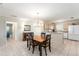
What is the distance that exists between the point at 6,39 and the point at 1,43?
25 cm

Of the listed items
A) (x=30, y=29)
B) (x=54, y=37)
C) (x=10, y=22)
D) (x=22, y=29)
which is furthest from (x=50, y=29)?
(x=10, y=22)

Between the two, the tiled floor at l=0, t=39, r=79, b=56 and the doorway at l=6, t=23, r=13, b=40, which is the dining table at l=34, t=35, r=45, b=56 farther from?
the doorway at l=6, t=23, r=13, b=40

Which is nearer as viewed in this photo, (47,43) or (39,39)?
(47,43)

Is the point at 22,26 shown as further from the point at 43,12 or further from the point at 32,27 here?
the point at 43,12

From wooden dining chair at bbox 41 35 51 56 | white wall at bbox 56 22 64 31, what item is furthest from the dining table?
white wall at bbox 56 22 64 31

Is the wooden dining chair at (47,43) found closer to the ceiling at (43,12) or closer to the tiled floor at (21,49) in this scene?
the tiled floor at (21,49)

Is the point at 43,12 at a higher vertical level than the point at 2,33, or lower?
higher

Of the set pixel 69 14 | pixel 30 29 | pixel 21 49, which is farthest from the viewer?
pixel 21 49

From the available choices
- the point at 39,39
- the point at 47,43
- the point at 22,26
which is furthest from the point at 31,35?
the point at 47,43

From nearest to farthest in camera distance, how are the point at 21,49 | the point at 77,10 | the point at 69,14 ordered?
the point at 77,10
the point at 69,14
the point at 21,49

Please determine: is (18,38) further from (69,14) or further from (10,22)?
(69,14)

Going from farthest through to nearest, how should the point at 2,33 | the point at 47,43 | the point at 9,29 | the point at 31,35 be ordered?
1. the point at 31,35
2. the point at 47,43
3. the point at 2,33
4. the point at 9,29

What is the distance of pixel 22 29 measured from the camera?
2.86 meters


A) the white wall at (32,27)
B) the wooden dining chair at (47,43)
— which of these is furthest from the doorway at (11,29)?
the wooden dining chair at (47,43)
